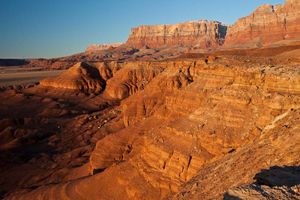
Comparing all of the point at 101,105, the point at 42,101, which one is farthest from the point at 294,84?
the point at 42,101

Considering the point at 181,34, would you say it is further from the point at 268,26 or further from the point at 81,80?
the point at 81,80

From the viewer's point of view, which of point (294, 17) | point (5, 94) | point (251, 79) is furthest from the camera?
point (294, 17)

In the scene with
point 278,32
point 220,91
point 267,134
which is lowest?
point 267,134

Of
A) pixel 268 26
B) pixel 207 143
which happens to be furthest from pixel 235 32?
pixel 207 143

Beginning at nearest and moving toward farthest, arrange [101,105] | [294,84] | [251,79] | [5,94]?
[294,84]
[251,79]
[101,105]
[5,94]

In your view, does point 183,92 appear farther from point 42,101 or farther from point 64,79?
point 64,79

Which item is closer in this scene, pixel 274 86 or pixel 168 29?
pixel 274 86

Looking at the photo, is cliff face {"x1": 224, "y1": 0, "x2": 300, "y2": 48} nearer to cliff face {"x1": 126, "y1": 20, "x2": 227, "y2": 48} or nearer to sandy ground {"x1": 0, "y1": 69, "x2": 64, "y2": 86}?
cliff face {"x1": 126, "y1": 20, "x2": 227, "y2": 48}
